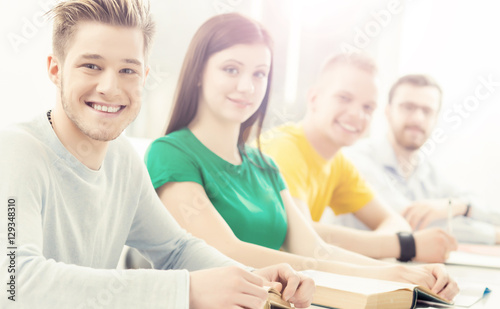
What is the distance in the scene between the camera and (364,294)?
0.73 metres

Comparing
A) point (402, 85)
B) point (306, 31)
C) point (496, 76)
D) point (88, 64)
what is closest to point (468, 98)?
point (496, 76)

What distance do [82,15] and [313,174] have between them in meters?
1.00

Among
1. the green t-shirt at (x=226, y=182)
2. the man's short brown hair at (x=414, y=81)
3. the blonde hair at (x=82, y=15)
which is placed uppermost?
the man's short brown hair at (x=414, y=81)

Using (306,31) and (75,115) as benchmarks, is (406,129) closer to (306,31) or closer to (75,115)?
(306,31)

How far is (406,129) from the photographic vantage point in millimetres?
2295

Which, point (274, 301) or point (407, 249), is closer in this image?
point (274, 301)

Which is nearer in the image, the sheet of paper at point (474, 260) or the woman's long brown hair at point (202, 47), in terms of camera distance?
the woman's long brown hair at point (202, 47)

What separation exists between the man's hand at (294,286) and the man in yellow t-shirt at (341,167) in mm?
713

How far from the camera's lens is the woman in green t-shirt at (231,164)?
104cm

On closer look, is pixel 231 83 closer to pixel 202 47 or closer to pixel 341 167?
pixel 202 47

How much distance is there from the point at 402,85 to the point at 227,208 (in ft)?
4.92

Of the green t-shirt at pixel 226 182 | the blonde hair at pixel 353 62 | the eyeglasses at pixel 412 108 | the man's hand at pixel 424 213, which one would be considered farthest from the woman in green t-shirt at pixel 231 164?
the eyeglasses at pixel 412 108

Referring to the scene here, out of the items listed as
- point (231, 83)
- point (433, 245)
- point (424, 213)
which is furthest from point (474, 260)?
point (231, 83)

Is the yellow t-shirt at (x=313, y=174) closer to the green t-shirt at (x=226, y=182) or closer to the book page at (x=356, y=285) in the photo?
the green t-shirt at (x=226, y=182)
